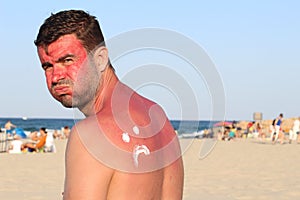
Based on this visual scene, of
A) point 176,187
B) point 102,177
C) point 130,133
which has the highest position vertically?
point 130,133

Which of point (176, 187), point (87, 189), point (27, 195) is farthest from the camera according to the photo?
point (27, 195)

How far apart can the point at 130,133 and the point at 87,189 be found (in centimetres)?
26

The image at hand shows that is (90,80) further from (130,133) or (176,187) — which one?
(176,187)

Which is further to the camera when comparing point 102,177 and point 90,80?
point 90,80

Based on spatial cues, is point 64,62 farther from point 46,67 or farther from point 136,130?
point 136,130

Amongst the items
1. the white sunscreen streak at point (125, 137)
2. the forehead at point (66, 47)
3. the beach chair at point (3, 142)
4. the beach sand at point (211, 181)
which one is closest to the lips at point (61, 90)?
the forehead at point (66, 47)

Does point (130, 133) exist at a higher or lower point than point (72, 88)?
lower

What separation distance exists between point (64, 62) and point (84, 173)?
41 cm

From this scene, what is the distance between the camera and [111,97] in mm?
1901

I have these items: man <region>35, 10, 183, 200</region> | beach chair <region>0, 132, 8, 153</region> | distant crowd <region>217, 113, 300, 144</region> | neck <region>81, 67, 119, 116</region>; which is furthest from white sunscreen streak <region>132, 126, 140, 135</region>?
beach chair <region>0, 132, 8, 153</region>

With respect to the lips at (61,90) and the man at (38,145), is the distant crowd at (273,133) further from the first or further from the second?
the lips at (61,90)

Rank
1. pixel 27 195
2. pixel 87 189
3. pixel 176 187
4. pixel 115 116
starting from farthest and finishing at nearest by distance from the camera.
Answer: pixel 27 195 < pixel 176 187 < pixel 115 116 < pixel 87 189

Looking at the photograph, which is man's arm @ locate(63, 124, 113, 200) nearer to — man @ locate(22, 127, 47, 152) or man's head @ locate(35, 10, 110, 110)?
man's head @ locate(35, 10, 110, 110)

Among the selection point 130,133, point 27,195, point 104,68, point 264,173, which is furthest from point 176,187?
point 264,173
